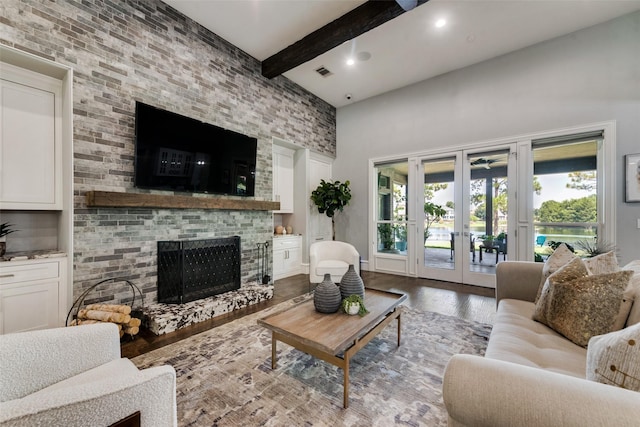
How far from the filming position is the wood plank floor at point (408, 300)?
96.3 inches

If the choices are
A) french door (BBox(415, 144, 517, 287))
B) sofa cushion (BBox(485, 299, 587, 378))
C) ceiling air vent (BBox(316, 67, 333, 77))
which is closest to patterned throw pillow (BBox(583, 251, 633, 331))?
sofa cushion (BBox(485, 299, 587, 378))

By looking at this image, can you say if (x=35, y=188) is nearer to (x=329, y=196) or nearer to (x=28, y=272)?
(x=28, y=272)

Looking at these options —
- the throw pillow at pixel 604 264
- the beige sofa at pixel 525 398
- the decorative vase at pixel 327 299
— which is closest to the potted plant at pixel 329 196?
the decorative vase at pixel 327 299

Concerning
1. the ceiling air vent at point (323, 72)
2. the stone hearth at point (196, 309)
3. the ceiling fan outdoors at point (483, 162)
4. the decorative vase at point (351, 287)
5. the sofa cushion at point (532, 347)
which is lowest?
the stone hearth at point (196, 309)

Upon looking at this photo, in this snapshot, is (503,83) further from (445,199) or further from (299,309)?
(299,309)

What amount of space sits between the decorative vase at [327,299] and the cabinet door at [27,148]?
2.64m

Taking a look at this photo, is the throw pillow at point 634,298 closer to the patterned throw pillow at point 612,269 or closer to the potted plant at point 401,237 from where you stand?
the patterned throw pillow at point 612,269

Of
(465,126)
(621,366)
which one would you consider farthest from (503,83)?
(621,366)

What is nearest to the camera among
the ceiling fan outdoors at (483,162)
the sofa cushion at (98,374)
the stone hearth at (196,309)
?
the sofa cushion at (98,374)

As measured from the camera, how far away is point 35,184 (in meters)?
2.38

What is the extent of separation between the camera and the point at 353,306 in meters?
2.00

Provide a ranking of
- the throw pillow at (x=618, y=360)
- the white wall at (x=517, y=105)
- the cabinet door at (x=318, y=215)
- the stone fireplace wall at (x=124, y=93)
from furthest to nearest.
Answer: the cabinet door at (x=318, y=215) < the white wall at (x=517, y=105) < the stone fireplace wall at (x=124, y=93) < the throw pillow at (x=618, y=360)

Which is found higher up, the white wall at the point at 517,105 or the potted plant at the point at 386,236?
the white wall at the point at 517,105

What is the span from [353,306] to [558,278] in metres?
1.35
